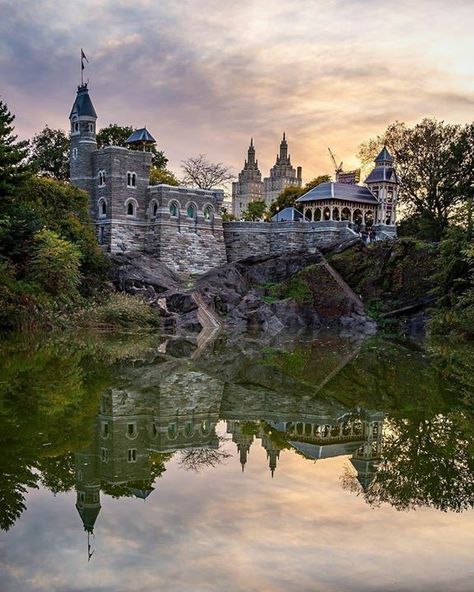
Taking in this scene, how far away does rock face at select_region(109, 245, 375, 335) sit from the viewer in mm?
35531

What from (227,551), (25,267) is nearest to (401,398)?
(227,551)

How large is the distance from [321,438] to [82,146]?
3539 centimetres

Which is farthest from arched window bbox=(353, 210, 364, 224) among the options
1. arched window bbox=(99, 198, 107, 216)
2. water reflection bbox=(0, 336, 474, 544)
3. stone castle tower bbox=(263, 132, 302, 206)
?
stone castle tower bbox=(263, 132, 302, 206)

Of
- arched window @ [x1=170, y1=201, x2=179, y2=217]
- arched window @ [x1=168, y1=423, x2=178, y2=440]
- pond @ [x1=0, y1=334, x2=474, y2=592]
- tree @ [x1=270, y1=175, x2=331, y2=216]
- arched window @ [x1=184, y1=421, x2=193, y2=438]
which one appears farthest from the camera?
tree @ [x1=270, y1=175, x2=331, y2=216]

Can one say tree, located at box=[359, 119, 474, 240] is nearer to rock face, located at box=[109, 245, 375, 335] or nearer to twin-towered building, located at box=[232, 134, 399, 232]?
twin-towered building, located at box=[232, 134, 399, 232]

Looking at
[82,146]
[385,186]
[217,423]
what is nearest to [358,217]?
[385,186]

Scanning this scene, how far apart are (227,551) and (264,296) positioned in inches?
1352

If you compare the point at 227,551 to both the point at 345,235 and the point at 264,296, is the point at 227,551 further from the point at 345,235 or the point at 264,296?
the point at 345,235

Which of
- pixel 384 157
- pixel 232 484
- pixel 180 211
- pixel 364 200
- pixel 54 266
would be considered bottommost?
pixel 232 484

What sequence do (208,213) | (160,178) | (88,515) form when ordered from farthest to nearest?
(160,178) → (208,213) → (88,515)

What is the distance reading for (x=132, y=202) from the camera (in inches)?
1655

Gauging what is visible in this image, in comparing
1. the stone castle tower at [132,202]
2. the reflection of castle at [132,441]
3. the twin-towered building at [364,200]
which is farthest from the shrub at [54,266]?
the twin-towered building at [364,200]

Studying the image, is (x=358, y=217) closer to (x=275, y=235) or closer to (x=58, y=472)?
(x=275, y=235)

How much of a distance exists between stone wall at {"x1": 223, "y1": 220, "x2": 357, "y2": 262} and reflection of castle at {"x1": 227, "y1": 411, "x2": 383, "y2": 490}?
3428 centimetres
